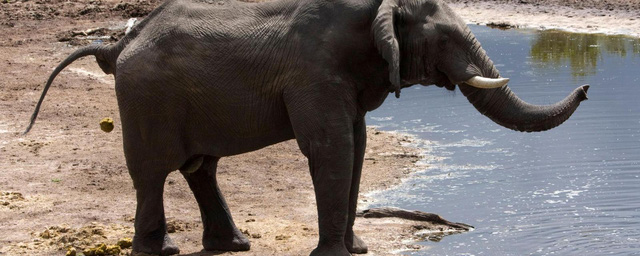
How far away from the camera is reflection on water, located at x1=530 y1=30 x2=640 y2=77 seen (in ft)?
60.0

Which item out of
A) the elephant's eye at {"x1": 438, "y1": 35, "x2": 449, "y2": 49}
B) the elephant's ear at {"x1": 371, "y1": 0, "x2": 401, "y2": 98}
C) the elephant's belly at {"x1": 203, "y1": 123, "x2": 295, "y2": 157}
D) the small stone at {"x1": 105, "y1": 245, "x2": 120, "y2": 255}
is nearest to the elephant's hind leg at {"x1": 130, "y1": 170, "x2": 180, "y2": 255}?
A: the small stone at {"x1": 105, "y1": 245, "x2": 120, "y2": 255}

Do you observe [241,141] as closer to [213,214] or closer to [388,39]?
[213,214]

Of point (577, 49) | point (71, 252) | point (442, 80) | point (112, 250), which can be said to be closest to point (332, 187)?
point (442, 80)

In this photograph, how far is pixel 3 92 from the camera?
51.5 feet

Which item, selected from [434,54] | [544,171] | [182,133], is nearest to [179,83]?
[182,133]

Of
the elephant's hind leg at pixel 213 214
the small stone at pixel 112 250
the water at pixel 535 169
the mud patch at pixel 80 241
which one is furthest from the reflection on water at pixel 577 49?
the small stone at pixel 112 250

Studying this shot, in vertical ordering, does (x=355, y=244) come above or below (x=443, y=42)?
below

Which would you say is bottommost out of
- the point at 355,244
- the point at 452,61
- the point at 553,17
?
the point at 355,244

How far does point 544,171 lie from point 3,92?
8087 millimetres

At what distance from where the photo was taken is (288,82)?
741 cm

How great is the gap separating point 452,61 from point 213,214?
2.28m

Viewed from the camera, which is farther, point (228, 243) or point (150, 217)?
point (228, 243)

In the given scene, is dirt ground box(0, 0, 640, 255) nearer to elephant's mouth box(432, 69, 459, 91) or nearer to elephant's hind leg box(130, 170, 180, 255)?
elephant's hind leg box(130, 170, 180, 255)

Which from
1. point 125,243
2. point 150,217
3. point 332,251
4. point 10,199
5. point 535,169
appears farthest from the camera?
point 535,169
